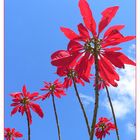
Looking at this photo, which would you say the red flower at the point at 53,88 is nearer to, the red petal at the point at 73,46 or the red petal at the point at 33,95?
the red petal at the point at 33,95

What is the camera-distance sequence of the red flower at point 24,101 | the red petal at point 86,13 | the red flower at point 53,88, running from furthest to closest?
the red flower at point 53,88
the red flower at point 24,101
the red petal at point 86,13

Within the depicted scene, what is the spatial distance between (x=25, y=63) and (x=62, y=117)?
33 cm

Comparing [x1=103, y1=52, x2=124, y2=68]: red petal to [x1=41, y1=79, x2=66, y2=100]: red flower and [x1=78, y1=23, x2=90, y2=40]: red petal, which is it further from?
[x1=41, y1=79, x2=66, y2=100]: red flower

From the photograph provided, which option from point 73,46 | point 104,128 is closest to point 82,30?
point 73,46

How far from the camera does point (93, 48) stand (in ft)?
2.71

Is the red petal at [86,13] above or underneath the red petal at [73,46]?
above

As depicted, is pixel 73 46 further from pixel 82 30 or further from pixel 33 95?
pixel 33 95

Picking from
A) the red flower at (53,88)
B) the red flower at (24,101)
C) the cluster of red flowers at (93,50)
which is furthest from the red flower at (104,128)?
the cluster of red flowers at (93,50)

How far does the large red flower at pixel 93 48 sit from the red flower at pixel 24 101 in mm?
591

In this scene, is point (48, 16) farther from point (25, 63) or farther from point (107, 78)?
point (107, 78)

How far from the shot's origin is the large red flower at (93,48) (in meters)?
0.78

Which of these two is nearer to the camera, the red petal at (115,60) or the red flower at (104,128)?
the red petal at (115,60)
